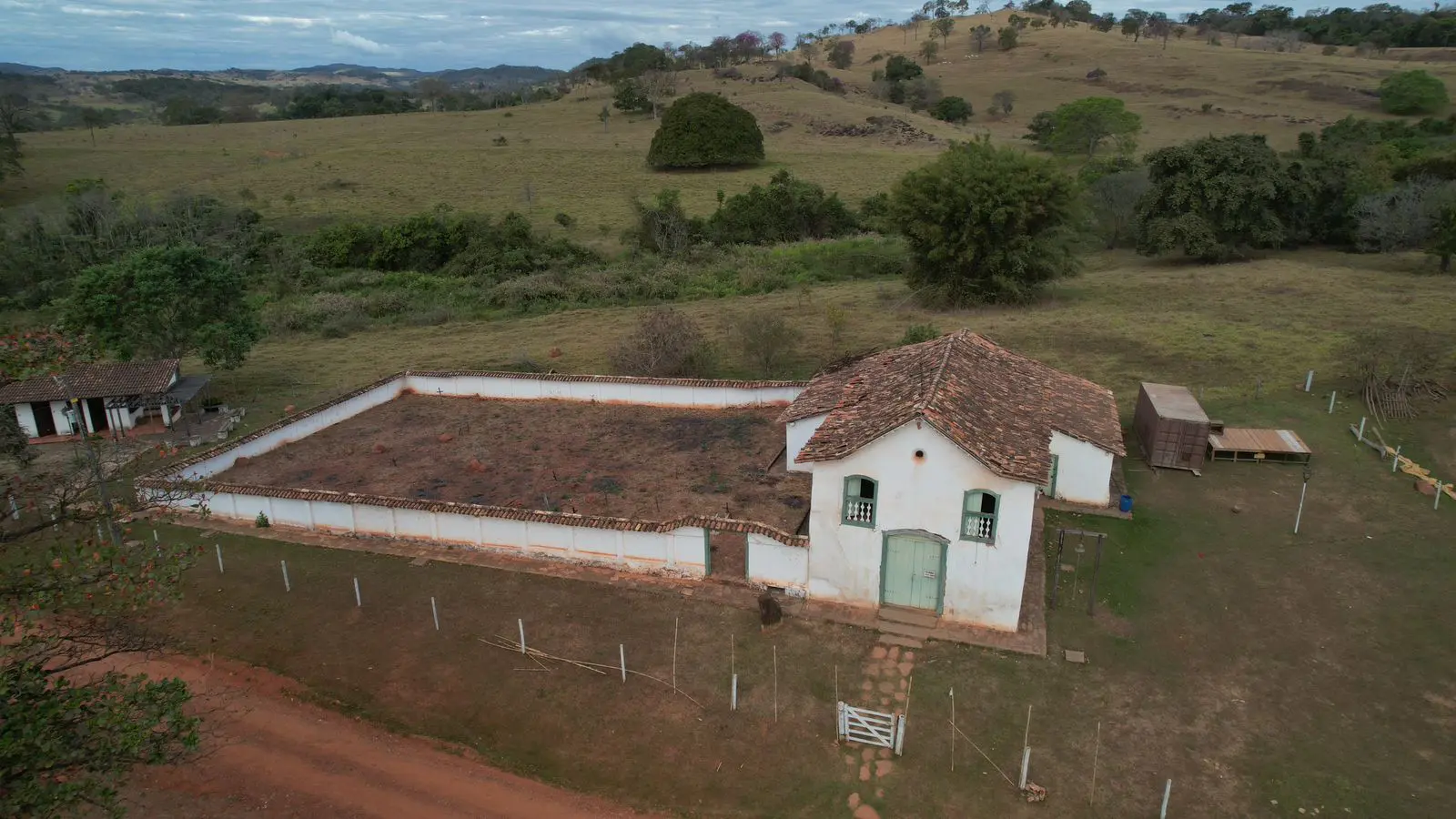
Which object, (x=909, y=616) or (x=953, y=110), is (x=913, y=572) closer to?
(x=909, y=616)

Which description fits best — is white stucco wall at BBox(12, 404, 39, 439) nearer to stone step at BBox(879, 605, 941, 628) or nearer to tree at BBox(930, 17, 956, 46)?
stone step at BBox(879, 605, 941, 628)

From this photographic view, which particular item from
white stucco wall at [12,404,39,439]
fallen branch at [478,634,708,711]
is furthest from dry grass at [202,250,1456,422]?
fallen branch at [478,634,708,711]

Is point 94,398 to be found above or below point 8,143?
below

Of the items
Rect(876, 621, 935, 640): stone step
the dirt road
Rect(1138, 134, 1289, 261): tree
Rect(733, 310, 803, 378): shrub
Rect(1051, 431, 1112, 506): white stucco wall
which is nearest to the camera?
the dirt road

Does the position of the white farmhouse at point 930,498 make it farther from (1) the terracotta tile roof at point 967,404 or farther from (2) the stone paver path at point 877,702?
(2) the stone paver path at point 877,702

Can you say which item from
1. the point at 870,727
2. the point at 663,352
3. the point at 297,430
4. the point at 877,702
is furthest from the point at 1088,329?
the point at 297,430

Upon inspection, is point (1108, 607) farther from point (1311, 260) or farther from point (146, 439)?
point (1311, 260)
